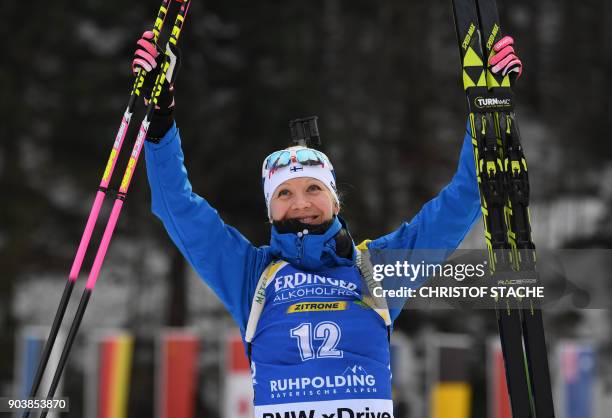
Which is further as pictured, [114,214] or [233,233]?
[233,233]

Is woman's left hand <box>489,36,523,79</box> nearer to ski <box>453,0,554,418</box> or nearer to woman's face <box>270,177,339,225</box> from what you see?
ski <box>453,0,554,418</box>

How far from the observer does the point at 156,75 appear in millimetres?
3459

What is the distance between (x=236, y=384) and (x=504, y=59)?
590 centimetres

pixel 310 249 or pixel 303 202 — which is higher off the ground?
pixel 303 202

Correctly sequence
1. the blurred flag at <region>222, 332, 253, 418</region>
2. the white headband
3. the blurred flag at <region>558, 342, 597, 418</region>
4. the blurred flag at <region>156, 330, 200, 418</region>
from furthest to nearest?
the blurred flag at <region>156, 330, 200, 418</region> → the blurred flag at <region>558, 342, 597, 418</region> → the blurred flag at <region>222, 332, 253, 418</region> → the white headband

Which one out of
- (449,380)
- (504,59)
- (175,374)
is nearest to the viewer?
(504,59)

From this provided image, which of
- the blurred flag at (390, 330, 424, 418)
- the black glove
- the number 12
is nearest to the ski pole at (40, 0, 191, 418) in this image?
the black glove

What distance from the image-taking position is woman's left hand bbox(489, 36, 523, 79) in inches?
133

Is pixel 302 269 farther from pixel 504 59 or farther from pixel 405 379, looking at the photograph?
pixel 405 379

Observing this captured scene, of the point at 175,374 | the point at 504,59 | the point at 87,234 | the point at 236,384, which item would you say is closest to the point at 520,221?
the point at 504,59

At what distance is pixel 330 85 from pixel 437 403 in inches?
348

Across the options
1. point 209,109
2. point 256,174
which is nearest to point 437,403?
point 256,174

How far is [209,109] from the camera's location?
15758mm

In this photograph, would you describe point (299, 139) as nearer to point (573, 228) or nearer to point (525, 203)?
point (525, 203)
